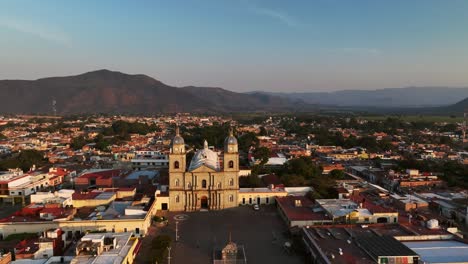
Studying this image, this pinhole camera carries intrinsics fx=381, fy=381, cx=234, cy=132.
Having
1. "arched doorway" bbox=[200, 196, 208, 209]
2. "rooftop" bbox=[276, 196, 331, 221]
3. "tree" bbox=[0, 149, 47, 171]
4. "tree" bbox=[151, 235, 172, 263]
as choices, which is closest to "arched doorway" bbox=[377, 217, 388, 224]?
"rooftop" bbox=[276, 196, 331, 221]

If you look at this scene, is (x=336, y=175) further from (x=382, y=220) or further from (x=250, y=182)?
(x=382, y=220)

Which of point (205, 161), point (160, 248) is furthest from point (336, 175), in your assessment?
point (160, 248)

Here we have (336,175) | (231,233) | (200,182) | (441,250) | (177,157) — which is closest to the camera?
(441,250)

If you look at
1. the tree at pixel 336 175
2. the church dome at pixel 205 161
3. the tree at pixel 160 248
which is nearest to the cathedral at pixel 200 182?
the church dome at pixel 205 161

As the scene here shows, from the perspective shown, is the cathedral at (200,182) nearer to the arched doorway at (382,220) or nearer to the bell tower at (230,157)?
the bell tower at (230,157)

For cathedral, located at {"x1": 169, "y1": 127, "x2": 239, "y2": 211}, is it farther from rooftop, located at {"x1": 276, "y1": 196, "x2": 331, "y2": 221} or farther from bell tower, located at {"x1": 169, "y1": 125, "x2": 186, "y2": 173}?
rooftop, located at {"x1": 276, "y1": 196, "x2": 331, "y2": 221}

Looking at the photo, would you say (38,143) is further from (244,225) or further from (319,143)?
(244,225)
